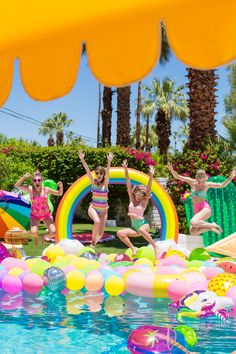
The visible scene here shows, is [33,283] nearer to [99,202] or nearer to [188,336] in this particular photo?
[188,336]

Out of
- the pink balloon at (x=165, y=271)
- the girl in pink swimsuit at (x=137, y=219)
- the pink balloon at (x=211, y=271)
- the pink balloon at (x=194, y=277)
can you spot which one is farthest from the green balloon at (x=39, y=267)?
the girl in pink swimsuit at (x=137, y=219)

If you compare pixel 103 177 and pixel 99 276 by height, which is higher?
pixel 103 177

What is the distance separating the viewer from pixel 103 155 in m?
16.4

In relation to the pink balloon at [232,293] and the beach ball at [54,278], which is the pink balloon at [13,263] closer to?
the beach ball at [54,278]

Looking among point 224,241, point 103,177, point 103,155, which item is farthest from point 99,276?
point 103,155

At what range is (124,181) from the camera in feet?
31.9

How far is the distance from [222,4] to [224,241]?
20.4ft

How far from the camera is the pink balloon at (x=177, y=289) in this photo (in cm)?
522

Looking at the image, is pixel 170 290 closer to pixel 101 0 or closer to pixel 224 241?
pixel 224 241

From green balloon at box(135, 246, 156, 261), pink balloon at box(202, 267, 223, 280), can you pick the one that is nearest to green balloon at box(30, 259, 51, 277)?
pink balloon at box(202, 267, 223, 280)

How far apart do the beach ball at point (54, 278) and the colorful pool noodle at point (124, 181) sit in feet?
12.3

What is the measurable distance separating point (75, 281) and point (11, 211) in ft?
19.2

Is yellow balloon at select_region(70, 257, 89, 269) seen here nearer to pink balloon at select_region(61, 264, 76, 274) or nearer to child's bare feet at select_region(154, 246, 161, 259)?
pink balloon at select_region(61, 264, 76, 274)

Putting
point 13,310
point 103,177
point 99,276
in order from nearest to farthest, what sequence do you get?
point 13,310 → point 99,276 → point 103,177
